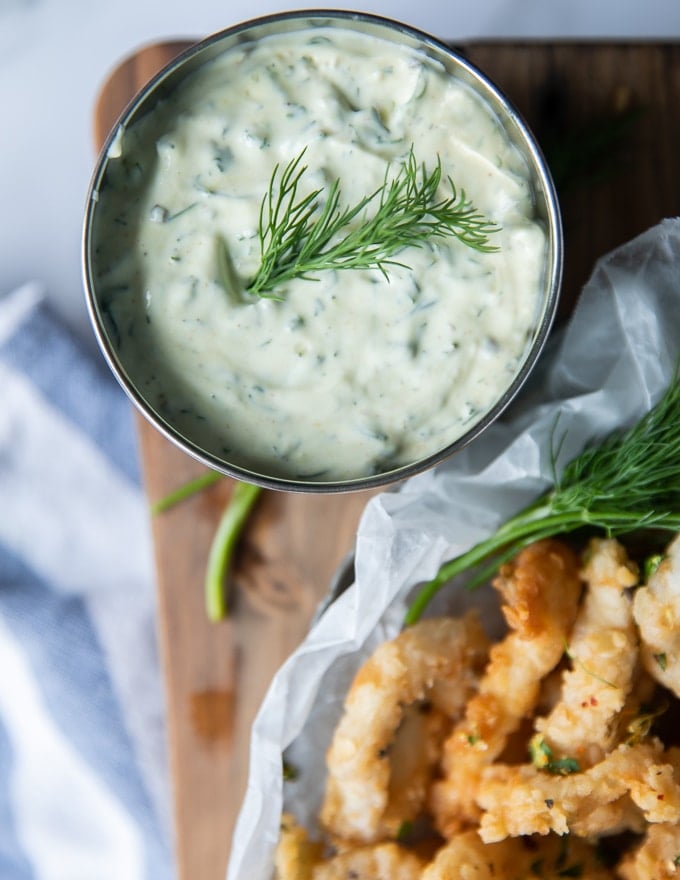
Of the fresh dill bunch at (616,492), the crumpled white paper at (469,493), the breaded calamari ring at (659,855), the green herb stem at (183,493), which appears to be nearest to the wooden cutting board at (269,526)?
the green herb stem at (183,493)

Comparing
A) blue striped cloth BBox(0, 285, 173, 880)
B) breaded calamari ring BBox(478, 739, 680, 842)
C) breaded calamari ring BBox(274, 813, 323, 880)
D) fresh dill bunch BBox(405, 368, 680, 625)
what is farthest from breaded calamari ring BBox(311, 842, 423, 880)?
blue striped cloth BBox(0, 285, 173, 880)

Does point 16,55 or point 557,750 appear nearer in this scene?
point 557,750

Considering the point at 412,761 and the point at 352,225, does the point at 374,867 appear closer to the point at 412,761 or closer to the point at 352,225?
the point at 412,761

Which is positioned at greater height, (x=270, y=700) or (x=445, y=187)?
(x=445, y=187)

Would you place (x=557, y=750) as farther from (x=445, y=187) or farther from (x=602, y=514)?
(x=445, y=187)

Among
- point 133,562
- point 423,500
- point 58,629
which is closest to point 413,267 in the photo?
point 423,500

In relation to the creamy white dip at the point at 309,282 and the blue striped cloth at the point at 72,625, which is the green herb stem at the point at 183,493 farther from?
the creamy white dip at the point at 309,282

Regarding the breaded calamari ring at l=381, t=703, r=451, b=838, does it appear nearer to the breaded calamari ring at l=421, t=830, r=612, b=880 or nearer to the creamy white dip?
the breaded calamari ring at l=421, t=830, r=612, b=880
